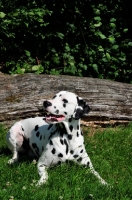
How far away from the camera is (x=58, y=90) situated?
8.04 m

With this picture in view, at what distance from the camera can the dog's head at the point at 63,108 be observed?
18.8ft

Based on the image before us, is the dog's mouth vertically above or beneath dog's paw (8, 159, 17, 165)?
above

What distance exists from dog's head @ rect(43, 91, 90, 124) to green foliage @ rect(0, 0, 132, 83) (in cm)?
383

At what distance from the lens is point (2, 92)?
794 centimetres

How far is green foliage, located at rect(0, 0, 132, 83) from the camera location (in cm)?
988

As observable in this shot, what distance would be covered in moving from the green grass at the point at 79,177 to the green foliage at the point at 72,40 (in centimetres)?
295

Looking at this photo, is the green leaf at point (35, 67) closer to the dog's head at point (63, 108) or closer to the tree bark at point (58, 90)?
the tree bark at point (58, 90)

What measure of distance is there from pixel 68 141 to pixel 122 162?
3.68ft

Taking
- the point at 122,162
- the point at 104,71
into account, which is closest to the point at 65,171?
the point at 122,162

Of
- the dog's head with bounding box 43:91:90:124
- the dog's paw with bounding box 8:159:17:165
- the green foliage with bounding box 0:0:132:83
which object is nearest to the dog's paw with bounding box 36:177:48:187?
the dog's head with bounding box 43:91:90:124

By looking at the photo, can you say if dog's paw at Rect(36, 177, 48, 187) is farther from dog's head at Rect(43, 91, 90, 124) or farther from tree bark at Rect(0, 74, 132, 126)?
tree bark at Rect(0, 74, 132, 126)

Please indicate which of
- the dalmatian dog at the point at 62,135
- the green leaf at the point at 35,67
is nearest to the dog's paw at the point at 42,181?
the dalmatian dog at the point at 62,135

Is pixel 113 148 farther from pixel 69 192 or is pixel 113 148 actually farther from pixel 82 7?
pixel 82 7

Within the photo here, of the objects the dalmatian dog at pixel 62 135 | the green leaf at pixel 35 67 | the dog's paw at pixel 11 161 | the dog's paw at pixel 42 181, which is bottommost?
the dog's paw at pixel 11 161
